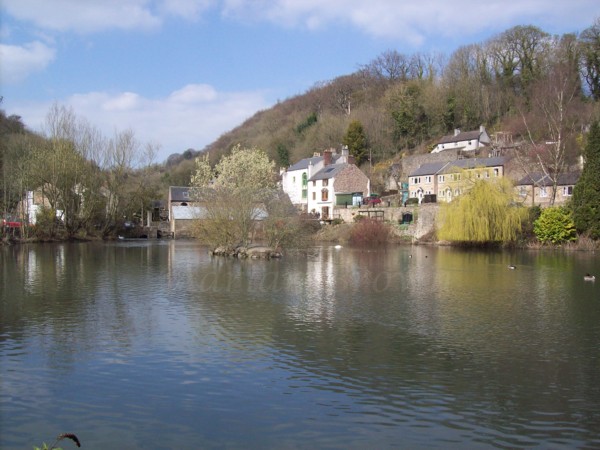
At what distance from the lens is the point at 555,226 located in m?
45.9

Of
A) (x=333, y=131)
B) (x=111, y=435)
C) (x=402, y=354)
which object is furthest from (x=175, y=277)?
(x=333, y=131)

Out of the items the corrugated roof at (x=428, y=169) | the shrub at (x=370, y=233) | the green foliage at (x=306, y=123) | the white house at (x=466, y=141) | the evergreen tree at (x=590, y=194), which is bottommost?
the shrub at (x=370, y=233)

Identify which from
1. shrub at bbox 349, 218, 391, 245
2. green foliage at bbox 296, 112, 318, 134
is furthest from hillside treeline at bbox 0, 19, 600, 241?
shrub at bbox 349, 218, 391, 245

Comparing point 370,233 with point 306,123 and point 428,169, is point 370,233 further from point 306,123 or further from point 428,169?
point 306,123

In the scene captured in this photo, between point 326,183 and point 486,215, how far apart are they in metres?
27.2

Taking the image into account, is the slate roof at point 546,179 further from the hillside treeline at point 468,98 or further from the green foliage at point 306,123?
the green foliage at point 306,123

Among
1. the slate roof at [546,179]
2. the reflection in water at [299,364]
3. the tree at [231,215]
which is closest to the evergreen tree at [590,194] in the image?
the slate roof at [546,179]

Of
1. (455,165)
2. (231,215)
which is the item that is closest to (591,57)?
(455,165)

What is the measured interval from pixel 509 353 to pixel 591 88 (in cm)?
7054

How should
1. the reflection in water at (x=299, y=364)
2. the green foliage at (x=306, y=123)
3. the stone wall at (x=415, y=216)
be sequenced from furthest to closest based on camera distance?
1. the green foliage at (x=306, y=123)
2. the stone wall at (x=415, y=216)
3. the reflection in water at (x=299, y=364)

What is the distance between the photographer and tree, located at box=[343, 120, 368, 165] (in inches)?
3140

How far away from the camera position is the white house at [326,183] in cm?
6906

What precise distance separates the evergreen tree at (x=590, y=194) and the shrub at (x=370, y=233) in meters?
17.9

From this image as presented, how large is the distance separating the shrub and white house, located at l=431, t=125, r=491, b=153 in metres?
21.2
